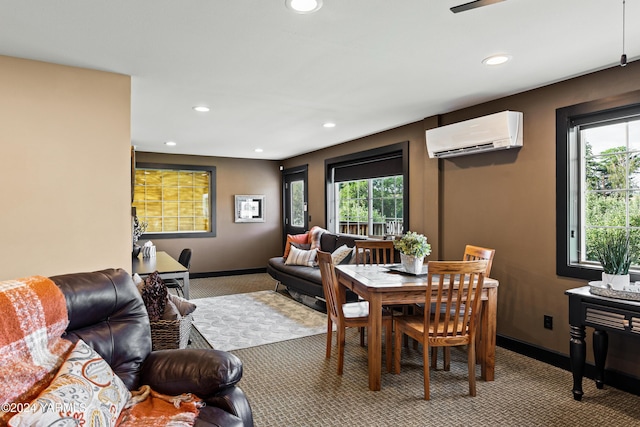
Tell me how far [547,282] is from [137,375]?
3194 millimetres

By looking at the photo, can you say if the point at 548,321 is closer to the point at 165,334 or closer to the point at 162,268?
the point at 165,334

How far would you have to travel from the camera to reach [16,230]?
2.65 meters

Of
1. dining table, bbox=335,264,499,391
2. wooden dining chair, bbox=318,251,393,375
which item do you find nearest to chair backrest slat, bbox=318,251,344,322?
wooden dining chair, bbox=318,251,393,375

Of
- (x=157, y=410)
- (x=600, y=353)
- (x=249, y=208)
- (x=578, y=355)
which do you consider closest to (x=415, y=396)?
(x=578, y=355)

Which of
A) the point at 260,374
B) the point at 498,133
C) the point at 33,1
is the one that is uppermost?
the point at 33,1

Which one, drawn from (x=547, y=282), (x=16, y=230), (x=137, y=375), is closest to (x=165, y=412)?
(x=137, y=375)

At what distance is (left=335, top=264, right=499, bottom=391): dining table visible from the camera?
9.07ft

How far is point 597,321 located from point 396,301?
128cm

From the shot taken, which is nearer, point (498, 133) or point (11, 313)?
point (11, 313)

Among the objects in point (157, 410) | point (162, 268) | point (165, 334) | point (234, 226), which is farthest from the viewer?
point (234, 226)

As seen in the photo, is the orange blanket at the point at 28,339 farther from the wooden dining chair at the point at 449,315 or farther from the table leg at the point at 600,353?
the table leg at the point at 600,353

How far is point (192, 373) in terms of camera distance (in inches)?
68.9

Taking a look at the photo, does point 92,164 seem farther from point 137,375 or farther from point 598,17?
point 598,17

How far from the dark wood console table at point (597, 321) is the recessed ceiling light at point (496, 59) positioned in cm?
168
